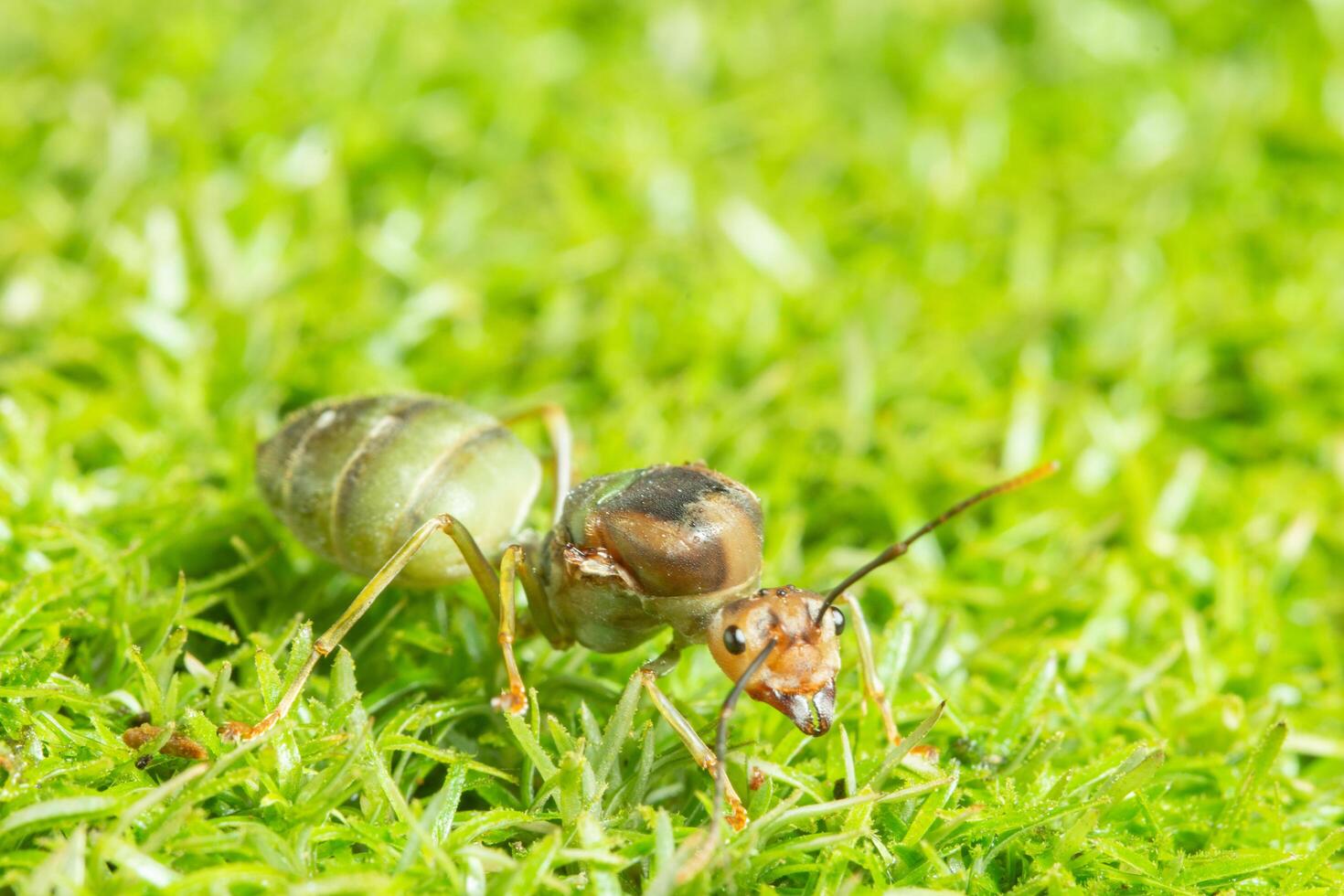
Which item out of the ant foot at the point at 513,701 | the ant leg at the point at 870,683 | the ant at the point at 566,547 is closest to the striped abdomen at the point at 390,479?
the ant at the point at 566,547

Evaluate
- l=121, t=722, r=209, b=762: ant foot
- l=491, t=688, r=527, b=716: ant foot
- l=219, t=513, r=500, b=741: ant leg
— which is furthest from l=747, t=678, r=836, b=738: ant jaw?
l=121, t=722, r=209, b=762: ant foot

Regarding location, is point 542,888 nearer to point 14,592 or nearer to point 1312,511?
point 14,592

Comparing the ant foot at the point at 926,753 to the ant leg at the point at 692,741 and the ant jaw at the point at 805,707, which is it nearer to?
the ant jaw at the point at 805,707

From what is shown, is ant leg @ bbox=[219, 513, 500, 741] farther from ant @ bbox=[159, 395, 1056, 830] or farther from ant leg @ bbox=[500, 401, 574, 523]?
ant leg @ bbox=[500, 401, 574, 523]

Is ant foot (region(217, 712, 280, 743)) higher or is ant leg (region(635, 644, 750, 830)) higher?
ant foot (region(217, 712, 280, 743))

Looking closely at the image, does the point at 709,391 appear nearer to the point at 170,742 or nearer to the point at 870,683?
the point at 870,683

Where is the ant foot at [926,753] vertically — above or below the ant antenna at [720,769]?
below

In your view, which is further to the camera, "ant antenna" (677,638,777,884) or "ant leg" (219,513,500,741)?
"ant leg" (219,513,500,741)

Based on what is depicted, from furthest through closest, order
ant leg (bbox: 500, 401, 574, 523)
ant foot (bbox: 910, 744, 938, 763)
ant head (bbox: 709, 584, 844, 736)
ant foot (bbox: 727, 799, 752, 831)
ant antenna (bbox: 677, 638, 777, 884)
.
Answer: ant leg (bbox: 500, 401, 574, 523)
ant foot (bbox: 910, 744, 938, 763)
ant head (bbox: 709, 584, 844, 736)
ant foot (bbox: 727, 799, 752, 831)
ant antenna (bbox: 677, 638, 777, 884)
